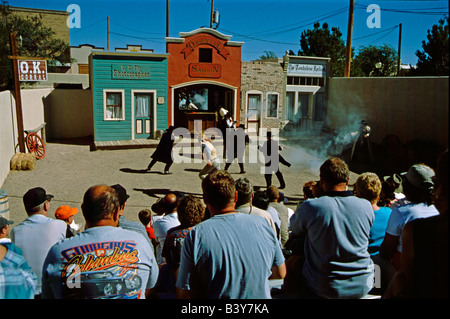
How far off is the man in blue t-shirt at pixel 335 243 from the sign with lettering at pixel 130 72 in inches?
603

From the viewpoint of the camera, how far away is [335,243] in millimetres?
2764

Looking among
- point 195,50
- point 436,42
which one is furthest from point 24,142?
point 436,42

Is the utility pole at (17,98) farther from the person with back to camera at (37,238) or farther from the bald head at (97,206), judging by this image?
A: the bald head at (97,206)

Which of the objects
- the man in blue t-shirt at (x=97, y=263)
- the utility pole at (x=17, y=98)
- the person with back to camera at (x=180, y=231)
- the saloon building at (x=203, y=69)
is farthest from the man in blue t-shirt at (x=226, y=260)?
the saloon building at (x=203, y=69)

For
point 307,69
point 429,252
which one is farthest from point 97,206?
point 307,69

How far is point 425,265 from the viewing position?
5.65 feet

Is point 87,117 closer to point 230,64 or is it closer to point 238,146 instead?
point 230,64

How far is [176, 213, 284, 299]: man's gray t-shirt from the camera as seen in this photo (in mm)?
2277

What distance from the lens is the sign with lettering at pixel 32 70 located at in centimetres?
1282

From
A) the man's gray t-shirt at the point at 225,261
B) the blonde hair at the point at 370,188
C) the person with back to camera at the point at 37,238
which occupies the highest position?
the blonde hair at the point at 370,188

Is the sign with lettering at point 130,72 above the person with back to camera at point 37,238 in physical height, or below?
above

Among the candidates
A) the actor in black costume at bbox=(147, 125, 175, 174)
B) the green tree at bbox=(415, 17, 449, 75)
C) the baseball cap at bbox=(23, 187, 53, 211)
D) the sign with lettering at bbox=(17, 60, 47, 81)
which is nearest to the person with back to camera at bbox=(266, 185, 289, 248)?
the baseball cap at bbox=(23, 187, 53, 211)

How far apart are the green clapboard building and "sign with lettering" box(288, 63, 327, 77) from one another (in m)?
6.28

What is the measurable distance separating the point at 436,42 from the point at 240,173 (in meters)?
16.9
